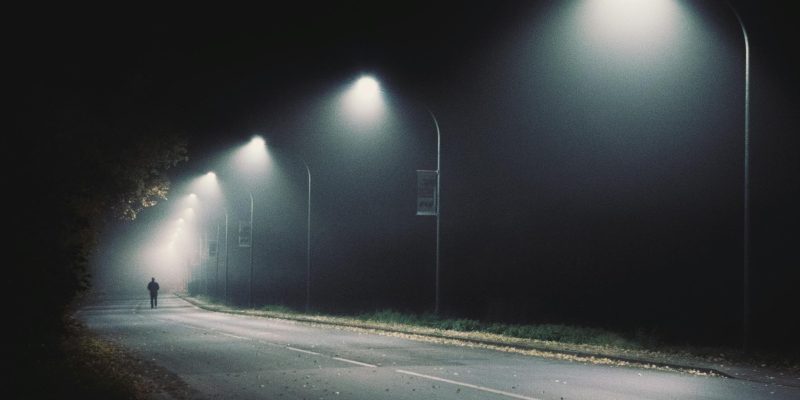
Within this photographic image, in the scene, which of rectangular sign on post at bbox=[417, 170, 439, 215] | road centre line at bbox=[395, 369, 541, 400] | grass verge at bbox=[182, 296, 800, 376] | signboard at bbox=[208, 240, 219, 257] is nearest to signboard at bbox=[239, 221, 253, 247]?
signboard at bbox=[208, 240, 219, 257]

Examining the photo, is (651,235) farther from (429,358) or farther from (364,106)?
(429,358)

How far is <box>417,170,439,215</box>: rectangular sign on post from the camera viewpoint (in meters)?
30.1

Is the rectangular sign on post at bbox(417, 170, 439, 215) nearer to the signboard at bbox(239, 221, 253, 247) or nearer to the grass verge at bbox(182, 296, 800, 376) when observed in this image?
the grass verge at bbox(182, 296, 800, 376)

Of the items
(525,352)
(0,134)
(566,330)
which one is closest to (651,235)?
(566,330)

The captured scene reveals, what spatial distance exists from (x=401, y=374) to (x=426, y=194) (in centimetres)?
1383

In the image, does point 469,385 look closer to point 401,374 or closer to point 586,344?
point 401,374

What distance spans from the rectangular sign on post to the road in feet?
17.8

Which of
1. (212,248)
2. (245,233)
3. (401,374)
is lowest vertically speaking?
(401,374)

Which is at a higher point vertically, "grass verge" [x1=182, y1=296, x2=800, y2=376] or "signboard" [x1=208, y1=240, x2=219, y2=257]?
"signboard" [x1=208, y1=240, x2=219, y2=257]

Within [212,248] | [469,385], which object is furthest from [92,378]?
[212,248]

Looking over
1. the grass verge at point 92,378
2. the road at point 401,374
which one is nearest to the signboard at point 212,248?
the road at point 401,374

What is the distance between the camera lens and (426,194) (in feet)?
99.0

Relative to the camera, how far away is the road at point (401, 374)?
1404 cm

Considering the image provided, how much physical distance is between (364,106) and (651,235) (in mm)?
23668
